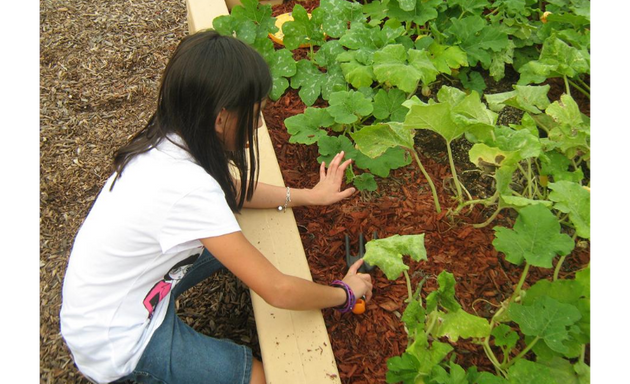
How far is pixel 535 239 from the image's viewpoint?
154 centimetres

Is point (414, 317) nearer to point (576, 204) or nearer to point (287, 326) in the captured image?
point (287, 326)

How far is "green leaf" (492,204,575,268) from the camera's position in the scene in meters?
1.50

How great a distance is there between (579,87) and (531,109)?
616 millimetres

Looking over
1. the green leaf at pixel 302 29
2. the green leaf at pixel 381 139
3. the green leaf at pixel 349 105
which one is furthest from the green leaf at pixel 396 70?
the green leaf at pixel 302 29

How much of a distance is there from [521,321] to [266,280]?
77cm

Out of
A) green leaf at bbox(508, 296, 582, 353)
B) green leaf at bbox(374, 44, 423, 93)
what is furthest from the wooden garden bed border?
green leaf at bbox(374, 44, 423, 93)

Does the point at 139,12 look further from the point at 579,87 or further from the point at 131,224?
the point at 579,87

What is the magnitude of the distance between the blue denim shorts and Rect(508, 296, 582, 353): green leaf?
90cm

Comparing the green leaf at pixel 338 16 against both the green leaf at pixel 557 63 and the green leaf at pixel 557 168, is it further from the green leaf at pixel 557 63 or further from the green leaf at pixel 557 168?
the green leaf at pixel 557 168

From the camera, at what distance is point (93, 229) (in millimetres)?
1438

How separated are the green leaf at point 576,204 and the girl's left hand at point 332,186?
29.9 inches

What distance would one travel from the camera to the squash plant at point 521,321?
1.42m

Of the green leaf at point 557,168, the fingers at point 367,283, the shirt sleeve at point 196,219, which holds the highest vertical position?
the shirt sleeve at point 196,219

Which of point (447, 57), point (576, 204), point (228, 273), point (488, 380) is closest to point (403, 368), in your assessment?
point (488, 380)
